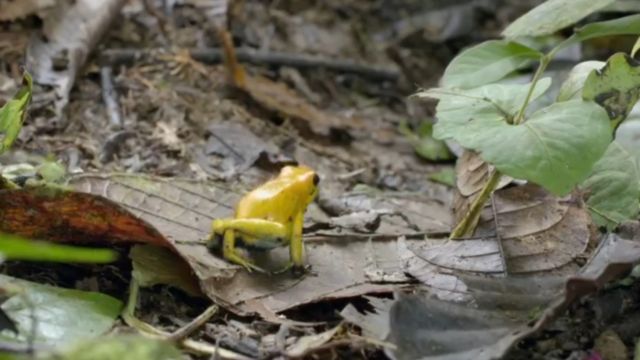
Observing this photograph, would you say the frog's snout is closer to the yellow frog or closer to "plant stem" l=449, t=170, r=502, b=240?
the yellow frog

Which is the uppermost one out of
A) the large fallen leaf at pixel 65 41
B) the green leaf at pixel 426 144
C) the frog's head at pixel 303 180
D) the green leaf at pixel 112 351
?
the green leaf at pixel 112 351

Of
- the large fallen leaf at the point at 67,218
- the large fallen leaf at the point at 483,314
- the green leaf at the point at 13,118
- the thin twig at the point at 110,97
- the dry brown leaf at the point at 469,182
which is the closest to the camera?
the large fallen leaf at the point at 483,314

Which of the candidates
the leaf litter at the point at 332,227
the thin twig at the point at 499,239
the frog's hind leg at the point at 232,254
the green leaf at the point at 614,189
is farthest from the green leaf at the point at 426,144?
the frog's hind leg at the point at 232,254

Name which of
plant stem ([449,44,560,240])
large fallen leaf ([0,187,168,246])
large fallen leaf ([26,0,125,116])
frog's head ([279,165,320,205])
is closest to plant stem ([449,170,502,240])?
plant stem ([449,44,560,240])

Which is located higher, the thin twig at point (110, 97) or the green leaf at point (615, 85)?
the green leaf at point (615, 85)

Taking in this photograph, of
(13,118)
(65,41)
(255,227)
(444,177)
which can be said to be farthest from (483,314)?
(65,41)

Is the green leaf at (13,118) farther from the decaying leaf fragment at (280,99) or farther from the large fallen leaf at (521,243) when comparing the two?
the decaying leaf fragment at (280,99)

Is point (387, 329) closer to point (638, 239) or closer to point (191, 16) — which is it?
point (638, 239)

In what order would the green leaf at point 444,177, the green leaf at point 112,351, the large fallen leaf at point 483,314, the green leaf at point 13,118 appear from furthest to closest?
the green leaf at point 444,177 → the green leaf at point 13,118 → the large fallen leaf at point 483,314 → the green leaf at point 112,351
